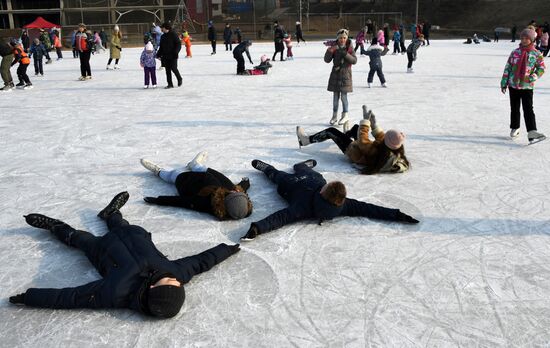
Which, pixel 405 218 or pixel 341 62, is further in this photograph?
pixel 341 62

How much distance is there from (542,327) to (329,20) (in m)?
40.7

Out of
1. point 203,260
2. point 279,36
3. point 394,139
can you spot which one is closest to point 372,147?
point 394,139

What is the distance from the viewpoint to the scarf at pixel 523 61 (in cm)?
579

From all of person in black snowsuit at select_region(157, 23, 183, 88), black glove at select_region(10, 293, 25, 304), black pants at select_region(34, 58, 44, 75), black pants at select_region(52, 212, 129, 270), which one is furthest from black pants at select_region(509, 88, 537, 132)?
black pants at select_region(34, 58, 44, 75)

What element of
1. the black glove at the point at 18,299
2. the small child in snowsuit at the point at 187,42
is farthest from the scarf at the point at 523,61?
the small child in snowsuit at the point at 187,42

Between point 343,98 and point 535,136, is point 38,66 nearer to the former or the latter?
point 343,98

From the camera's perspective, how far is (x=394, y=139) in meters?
4.75

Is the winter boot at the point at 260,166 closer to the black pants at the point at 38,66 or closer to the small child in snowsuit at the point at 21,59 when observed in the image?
the small child in snowsuit at the point at 21,59

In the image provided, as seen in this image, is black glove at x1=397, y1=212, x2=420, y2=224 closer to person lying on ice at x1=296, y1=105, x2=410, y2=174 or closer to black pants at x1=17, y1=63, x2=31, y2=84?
person lying on ice at x1=296, y1=105, x2=410, y2=174

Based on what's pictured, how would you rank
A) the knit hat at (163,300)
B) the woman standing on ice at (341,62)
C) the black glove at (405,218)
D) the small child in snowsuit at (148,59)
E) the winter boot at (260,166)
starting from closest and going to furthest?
the knit hat at (163,300) → the black glove at (405,218) → the winter boot at (260,166) → the woman standing on ice at (341,62) → the small child in snowsuit at (148,59)

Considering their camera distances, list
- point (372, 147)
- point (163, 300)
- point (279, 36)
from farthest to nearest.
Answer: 1. point (279, 36)
2. point (372, 147)
3. point (163, 300)

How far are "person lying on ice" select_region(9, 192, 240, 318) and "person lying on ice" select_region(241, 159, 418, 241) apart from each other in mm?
628

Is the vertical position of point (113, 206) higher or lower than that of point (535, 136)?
lower

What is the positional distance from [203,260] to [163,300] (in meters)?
0.58
